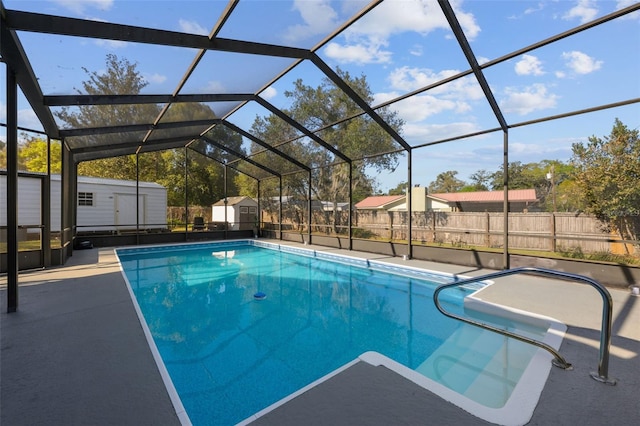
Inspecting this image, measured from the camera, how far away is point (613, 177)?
6570mm


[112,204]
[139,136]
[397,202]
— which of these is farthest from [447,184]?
[139,136]

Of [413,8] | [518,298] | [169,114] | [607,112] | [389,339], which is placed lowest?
[389,339]

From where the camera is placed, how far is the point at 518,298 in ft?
14.8

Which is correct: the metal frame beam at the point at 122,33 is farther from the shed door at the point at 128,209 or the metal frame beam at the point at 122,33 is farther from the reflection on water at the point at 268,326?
the shed door at the point at 128,209

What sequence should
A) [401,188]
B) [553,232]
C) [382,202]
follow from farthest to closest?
[401,188]
[382,202]
[553,232]

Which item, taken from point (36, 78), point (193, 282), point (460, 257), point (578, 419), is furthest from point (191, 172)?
point (578, 419)

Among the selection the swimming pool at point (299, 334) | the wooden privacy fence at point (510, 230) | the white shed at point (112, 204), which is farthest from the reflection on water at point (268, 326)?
the white shed at point (112, 204)

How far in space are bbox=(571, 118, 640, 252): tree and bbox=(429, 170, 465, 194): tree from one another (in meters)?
33.3

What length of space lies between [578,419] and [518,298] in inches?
121

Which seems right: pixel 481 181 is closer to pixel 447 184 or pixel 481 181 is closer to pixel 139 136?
pixel 447 184

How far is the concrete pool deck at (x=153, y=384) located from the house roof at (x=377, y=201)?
51.8 ft

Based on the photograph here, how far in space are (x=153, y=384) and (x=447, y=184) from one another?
143 ft

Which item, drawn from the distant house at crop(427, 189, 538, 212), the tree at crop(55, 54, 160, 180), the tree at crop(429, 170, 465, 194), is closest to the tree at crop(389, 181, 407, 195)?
the distant house at crop(427, 189, 538, 212)

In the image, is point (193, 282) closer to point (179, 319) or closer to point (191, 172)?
point (179, 319)
